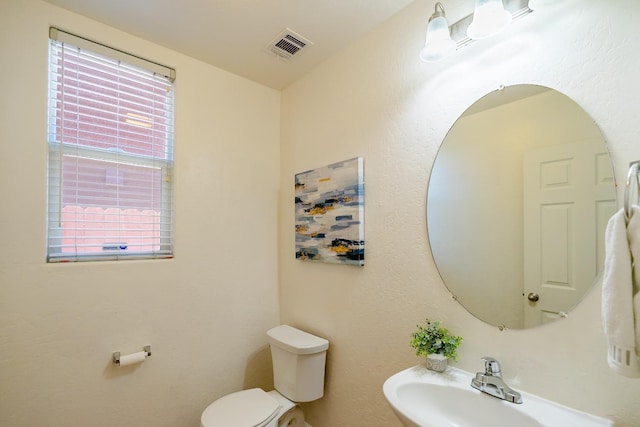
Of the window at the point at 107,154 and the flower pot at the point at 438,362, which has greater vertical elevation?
the window at the point at 107,154

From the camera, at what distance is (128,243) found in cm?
166

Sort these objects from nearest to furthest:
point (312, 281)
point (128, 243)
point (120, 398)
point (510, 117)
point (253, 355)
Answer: point (510, 117) → point (120, 398) → point (128, 243) → point (312, 281) → point (253, 355)

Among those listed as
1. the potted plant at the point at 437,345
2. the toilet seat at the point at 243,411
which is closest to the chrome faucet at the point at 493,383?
the potted plant at the point at 437,345

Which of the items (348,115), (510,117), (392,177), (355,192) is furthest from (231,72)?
(510,117)

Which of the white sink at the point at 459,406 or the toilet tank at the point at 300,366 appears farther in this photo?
the toilet tank at the point at 300,366

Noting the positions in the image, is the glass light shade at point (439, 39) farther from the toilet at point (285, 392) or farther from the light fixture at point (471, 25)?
the toilet at point (285, 392)

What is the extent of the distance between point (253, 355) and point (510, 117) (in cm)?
205

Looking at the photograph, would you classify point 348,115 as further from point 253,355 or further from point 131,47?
point 253,355

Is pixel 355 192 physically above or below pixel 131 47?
below

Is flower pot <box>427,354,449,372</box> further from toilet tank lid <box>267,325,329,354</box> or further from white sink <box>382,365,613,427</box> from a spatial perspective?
toilet tank lid <box>267,325,329,354</box>

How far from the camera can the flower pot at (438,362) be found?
1166 millimetres

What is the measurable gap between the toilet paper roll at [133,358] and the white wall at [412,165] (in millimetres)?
926

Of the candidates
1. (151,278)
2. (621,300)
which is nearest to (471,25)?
(621,300)

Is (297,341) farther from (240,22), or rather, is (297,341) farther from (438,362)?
(240,22)
